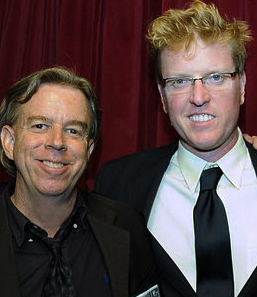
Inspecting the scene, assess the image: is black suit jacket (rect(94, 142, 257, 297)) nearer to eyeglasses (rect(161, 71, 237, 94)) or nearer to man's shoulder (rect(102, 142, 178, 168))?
man's shoulder (rect(102, 142, 178, 168))

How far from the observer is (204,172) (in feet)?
5.98

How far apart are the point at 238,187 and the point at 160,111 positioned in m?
0.70

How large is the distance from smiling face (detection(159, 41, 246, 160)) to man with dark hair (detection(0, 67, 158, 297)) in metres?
0.32

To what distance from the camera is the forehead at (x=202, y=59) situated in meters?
1.75

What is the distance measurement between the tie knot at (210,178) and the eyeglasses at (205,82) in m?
0.29

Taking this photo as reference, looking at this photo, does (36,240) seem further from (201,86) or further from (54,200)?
(201,86)

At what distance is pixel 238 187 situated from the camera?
1771 millimetres

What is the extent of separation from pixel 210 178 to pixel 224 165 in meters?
0.07

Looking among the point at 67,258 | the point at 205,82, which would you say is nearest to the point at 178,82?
the point at 205,82

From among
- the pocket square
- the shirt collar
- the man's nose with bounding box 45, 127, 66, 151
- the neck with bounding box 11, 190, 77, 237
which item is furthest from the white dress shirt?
the man's nose with bounding box 45, 127, 66, 151

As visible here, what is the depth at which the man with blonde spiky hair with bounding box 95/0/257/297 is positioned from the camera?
1.69 meters

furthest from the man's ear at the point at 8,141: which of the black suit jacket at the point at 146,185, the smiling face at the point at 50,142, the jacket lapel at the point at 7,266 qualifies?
the black suit jacket at the point at 146,185

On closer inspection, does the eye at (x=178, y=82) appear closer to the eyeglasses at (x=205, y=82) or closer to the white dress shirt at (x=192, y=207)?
the eyeglasses at (x=205, y=82)

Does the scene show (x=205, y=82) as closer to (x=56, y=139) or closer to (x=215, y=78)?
(x=215, y=78)
